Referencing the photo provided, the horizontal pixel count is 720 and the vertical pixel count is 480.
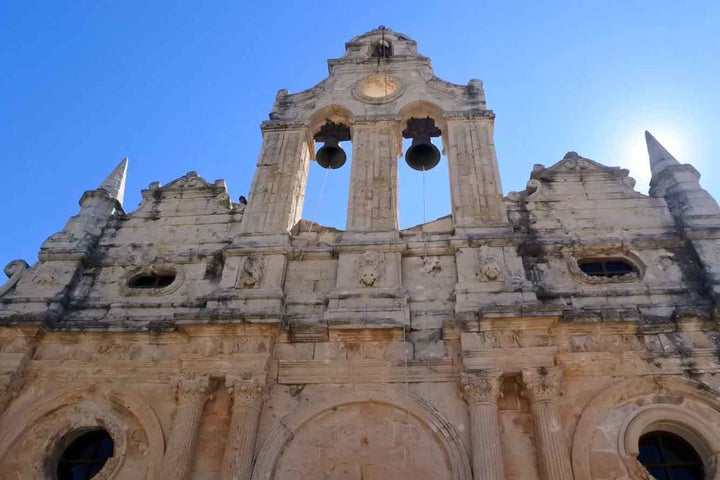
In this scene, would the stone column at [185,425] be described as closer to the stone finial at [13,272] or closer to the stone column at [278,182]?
the stone column at [278,182]

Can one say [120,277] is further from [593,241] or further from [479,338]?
[593,241]

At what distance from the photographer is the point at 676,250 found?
10422 millimetres

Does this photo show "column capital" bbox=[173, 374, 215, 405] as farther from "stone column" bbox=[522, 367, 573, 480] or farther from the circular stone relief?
the circular stone relief

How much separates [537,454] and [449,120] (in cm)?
717

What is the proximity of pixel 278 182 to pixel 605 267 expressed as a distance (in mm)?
6209

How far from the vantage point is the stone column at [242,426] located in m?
8.07

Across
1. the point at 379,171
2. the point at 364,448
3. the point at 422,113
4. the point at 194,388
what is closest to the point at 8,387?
the point at 194,388

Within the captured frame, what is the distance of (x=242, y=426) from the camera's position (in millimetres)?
8398

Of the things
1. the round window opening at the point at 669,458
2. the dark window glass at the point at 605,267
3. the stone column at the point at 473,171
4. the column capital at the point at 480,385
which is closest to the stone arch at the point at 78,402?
the column capital at the point at 480,385

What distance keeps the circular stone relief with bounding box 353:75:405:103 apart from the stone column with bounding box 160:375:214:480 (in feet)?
24.4

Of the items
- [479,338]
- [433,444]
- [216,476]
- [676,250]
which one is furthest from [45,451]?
[676,250]

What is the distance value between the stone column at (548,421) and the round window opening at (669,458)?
3.96ft

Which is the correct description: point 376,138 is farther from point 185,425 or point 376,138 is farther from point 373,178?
point 185,425

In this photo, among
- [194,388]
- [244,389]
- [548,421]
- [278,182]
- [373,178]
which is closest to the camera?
[548,421]
